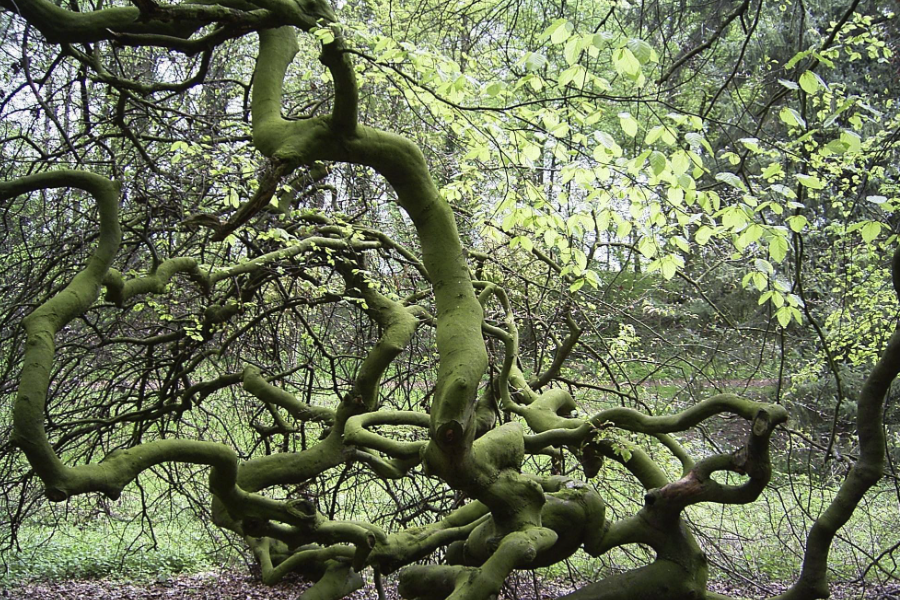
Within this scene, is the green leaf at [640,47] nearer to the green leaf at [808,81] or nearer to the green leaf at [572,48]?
the green leaf at [572,48]

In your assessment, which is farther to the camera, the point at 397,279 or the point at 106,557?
the point at 106,557

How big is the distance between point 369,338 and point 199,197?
185 centimetres

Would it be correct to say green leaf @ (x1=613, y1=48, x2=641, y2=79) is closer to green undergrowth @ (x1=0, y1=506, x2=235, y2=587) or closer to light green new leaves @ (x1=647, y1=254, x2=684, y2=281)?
light green new leaves @ (x1=647, y1=254, x2=684, y2=281)

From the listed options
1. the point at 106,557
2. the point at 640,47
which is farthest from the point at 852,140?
the point at 106,557

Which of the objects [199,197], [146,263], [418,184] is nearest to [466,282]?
[418,184]

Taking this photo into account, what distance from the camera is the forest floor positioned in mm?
6781

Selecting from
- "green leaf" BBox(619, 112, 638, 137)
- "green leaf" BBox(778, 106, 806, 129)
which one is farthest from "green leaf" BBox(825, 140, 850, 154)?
"green leaf" BBox(619, 112, 638, 137)

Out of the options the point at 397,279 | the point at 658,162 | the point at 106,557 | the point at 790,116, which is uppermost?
the point at 397,279

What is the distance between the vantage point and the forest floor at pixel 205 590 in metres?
6.78

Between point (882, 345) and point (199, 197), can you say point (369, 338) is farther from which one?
point (882, 345)

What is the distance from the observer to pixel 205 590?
7410 millimetres

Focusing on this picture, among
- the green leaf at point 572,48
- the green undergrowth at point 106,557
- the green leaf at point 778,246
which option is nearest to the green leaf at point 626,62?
the green leaf at point 572,48

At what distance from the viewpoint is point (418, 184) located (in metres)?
2.64

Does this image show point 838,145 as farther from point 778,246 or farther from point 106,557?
point 106,557
